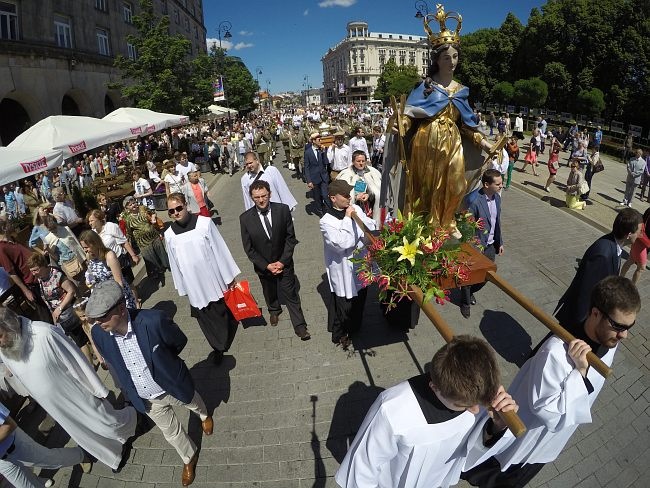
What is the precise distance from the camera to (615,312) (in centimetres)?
224

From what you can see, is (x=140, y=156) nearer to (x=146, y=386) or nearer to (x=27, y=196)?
(x=27, y=196)

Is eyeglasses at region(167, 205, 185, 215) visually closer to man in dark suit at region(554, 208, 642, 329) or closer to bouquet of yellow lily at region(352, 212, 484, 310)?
bouquet of yellow lily at region(352, 212, 484, 310)

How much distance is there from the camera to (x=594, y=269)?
136 inches

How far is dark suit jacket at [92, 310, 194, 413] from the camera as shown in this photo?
3.10m

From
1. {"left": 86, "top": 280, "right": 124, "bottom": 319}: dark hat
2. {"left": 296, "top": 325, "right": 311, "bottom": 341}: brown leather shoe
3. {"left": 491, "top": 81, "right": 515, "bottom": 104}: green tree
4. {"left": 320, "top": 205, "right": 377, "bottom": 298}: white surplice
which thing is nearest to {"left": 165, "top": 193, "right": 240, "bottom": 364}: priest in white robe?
{"left": 296, "top": 325, "right": 311, "bottom": 341}: brown leather shoe

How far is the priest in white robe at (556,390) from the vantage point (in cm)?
224

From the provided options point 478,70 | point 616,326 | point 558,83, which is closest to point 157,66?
point 616,326

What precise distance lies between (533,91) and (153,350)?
3164cm

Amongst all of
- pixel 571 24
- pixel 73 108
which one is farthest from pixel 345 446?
pixel 571 24

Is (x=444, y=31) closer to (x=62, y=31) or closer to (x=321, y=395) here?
(x=321, y=395)

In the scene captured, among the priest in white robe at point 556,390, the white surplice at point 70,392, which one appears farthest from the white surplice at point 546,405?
the white surplice at point 70,392

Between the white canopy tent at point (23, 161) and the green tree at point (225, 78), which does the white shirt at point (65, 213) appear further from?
the green tree at point (225, 78)

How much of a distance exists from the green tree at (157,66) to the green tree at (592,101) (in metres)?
25.2

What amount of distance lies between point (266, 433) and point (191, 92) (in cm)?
2100
